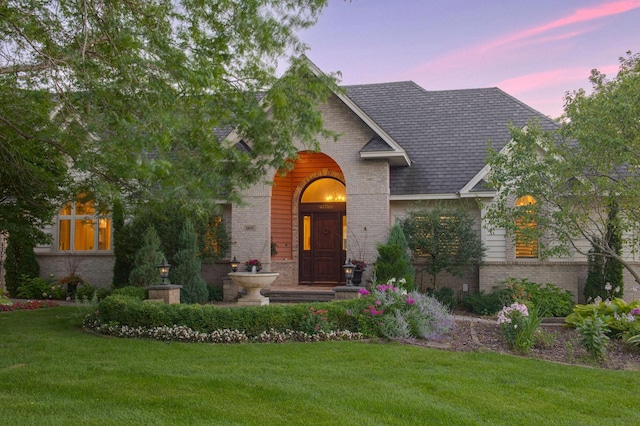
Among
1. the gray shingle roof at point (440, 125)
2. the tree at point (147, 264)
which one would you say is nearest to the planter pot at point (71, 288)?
the tree at point (147, 264)

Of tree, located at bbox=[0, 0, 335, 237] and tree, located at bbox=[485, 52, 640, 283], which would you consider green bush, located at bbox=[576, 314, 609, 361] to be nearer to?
tree, located at bbox=[485, 52, 640, 283]

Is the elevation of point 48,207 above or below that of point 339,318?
above

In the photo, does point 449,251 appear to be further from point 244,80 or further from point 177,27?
point 177,27

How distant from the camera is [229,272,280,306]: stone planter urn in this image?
14344 millimetres

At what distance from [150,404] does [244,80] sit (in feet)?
17.3

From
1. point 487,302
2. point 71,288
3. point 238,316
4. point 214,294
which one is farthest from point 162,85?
point 71,288

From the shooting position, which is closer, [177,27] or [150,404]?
[150,404]

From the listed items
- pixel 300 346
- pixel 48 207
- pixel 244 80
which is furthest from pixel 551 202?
pixel 48 207

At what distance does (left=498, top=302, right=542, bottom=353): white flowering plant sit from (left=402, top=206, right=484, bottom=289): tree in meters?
6.08

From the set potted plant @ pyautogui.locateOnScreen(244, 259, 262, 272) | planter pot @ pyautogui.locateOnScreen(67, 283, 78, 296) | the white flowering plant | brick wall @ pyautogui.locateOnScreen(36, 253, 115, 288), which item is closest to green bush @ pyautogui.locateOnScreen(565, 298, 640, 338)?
the white flowering plant

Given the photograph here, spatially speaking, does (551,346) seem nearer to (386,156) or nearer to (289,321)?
(289,321)

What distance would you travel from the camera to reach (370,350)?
868cm

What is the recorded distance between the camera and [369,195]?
16.5 m

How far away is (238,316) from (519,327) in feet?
16.6
